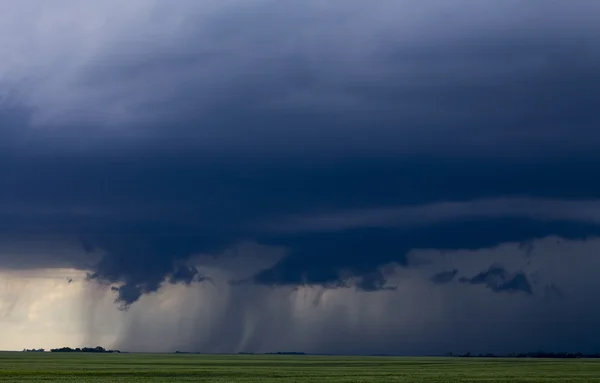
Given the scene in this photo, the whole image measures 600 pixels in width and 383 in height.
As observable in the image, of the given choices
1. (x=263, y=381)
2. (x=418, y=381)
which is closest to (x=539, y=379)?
(x=418, y=381)

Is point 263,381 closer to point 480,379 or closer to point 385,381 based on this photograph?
point 385,381

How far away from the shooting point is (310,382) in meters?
97.9

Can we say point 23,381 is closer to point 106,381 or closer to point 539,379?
point 106,381

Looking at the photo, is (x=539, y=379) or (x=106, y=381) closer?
(x=106, y=381)

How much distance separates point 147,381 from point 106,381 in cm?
517

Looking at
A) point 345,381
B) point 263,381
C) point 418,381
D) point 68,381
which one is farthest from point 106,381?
point 418,381

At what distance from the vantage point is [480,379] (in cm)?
10419

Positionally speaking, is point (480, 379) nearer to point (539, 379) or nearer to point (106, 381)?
point (539, 379)

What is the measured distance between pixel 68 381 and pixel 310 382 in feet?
97.1

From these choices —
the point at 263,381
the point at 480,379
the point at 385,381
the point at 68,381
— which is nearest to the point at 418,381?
the point at 385,381

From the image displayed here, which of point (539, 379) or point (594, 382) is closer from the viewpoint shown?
point (594, 382)

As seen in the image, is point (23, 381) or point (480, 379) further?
point (480, 379)

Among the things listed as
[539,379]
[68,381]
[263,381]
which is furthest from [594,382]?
[68,381]

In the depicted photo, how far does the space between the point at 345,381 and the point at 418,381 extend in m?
8.92
